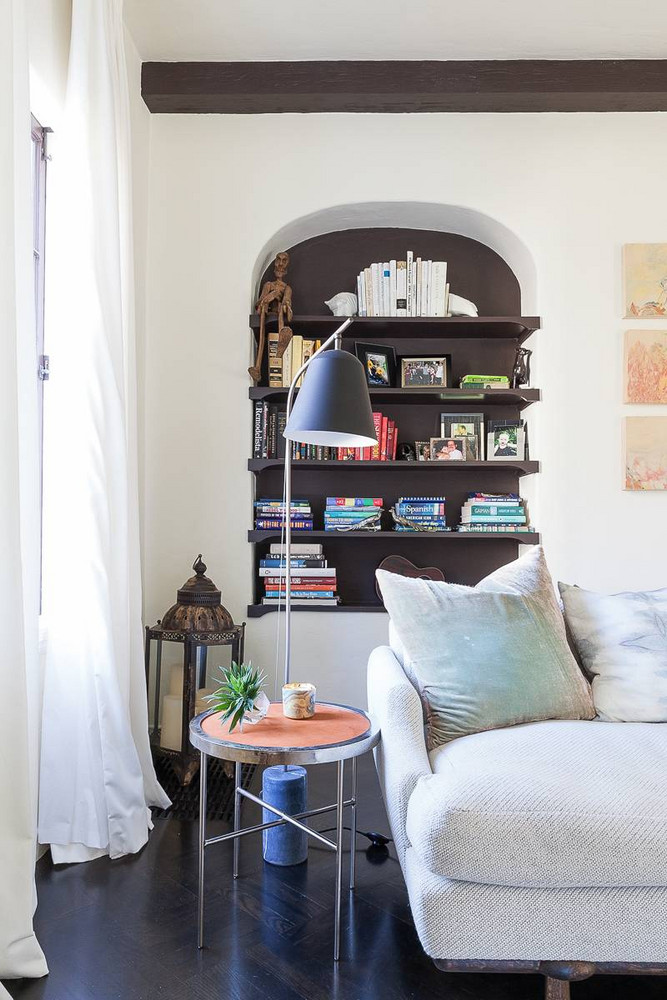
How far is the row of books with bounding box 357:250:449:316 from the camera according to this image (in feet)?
11.8

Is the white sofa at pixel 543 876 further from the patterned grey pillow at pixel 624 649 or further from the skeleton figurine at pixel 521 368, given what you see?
the skeleton figurine at pixel 521 368

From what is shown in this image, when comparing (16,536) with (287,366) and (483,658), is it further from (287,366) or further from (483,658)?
(287,366)

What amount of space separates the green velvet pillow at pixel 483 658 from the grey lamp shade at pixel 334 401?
18.6 inches

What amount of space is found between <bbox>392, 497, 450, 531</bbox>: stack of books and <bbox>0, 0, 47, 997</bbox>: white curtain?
2015 mm

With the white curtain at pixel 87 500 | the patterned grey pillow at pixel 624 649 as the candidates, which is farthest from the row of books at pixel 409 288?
the patterned grey pillow at pixel 624 649

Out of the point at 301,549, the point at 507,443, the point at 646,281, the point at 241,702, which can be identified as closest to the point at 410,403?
the point at 507,443

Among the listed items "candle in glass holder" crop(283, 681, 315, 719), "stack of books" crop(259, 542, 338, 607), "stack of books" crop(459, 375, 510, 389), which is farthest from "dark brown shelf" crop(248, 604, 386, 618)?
"candle in glass holder" crop(283, 681, 315, 719)

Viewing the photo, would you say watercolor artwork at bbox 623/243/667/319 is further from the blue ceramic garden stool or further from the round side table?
the blue ceramic garden stool

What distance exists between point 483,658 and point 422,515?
1555 millimetres

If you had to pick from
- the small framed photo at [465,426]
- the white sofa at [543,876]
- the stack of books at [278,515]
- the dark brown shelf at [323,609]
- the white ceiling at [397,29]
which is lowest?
the white sofa at [543,876]

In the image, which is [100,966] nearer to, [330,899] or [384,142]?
[330,899]

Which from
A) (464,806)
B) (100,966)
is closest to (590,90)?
(464,806)

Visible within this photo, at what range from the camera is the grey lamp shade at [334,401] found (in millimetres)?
2176

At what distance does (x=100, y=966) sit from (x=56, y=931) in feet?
0.72
